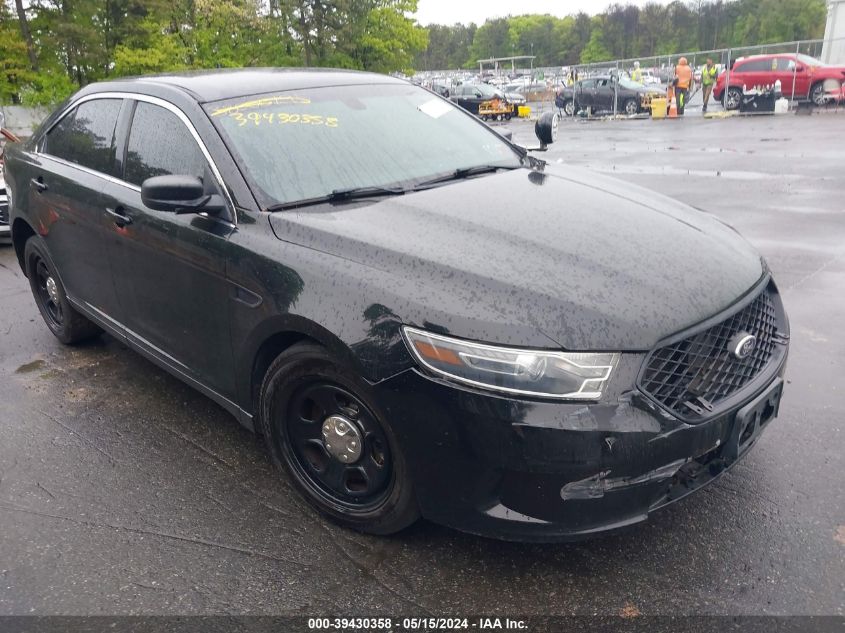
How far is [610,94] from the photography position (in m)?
27.2

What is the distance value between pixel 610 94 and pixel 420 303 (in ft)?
88.6

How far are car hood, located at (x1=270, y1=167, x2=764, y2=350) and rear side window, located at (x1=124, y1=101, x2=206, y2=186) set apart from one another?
67 cm

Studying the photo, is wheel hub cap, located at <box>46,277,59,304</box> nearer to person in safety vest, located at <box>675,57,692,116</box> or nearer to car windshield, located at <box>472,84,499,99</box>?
person in safety vest, located at <box>675,57,692,116</box>

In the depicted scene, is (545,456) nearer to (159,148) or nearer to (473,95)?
(159,148)

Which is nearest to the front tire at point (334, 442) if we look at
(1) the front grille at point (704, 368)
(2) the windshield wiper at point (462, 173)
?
(1) the front grille at point (704, 368)

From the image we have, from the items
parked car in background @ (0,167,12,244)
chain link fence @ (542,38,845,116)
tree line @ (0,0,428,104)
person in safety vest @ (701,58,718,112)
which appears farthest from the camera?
person in safety vest @ (701,58,718,112)

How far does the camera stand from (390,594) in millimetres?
2607

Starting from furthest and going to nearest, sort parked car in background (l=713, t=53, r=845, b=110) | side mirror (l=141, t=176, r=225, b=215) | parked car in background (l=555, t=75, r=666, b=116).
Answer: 1. parked car in background (l=555, t=75, r=666, b=116)
2. parked car in background (l=713, t=53, r=845, b=110)
3. side mirror (l=141, t=176, r=225, b=215)

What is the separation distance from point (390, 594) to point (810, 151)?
13587mm

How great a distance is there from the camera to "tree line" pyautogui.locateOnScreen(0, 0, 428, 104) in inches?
832

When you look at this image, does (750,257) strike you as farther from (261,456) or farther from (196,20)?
(196,20)

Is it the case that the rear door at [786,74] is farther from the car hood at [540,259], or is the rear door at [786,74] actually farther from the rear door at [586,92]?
the car hood at [540,259]

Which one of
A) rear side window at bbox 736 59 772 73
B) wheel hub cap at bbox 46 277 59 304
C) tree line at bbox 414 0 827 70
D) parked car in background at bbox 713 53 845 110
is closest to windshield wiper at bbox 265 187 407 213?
wheel hub cap at bbox 46 277 59 304

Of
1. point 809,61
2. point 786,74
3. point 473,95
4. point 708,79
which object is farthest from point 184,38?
point 809,61
